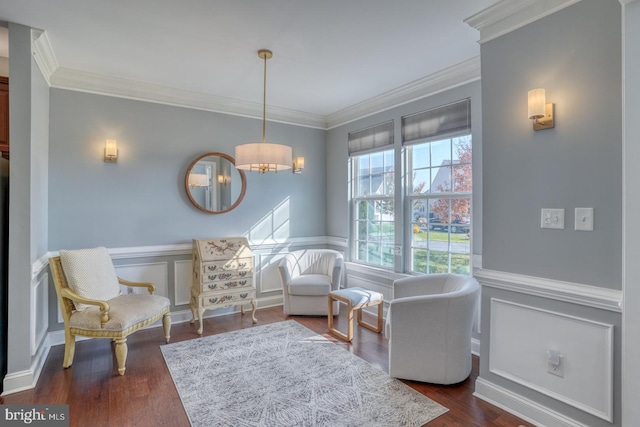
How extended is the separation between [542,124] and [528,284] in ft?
3.23

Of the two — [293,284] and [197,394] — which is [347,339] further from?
[197,394]

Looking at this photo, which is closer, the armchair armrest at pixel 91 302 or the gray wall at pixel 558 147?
the gray wall at pixel 558 147

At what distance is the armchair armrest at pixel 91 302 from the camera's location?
2.64m

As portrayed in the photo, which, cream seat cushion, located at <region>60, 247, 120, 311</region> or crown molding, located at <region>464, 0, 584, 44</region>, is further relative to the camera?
cream seat cushion, located at <region>60, 247, 120, 311</region>

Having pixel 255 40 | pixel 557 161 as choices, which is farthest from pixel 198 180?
pixel 557 161

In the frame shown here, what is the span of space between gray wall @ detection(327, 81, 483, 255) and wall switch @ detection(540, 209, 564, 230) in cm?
83

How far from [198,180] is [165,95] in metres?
1.00

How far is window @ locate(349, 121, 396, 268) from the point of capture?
4.07 metres

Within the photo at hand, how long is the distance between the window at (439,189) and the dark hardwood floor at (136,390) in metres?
0.96

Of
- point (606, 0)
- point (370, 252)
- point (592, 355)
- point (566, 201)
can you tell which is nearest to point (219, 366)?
point (370, 252)

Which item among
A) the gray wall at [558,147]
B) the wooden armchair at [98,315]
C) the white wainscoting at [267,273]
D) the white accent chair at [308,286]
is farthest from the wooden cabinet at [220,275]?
the gray wall at [558,147]

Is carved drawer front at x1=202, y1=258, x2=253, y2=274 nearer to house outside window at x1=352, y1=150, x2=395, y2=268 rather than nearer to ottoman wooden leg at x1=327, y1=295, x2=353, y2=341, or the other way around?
ottoman wooden leg at x1=327, y1=295, x2=353, y2=341

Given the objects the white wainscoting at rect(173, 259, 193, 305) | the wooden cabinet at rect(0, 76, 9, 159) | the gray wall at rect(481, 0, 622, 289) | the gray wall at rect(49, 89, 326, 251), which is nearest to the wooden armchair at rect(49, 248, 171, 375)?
the gray wall at rect(49, 89, 326, 251)

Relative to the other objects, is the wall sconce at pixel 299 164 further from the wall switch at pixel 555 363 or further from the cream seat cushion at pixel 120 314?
the wall switch at pixel 555 363
